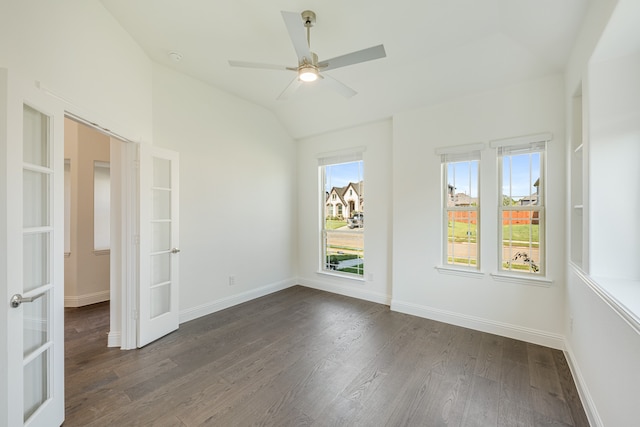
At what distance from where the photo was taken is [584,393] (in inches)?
77.4

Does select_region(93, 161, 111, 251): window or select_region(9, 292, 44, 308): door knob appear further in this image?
select_region(93, 161, 111, 251): window

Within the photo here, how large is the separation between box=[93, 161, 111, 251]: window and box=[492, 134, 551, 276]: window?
5.68m

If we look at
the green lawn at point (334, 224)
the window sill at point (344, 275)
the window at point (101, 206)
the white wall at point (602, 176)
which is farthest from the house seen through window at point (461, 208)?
the window at point (101, 206)

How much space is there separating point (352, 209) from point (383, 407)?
10.0 ft

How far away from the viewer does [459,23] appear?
246 centimetres

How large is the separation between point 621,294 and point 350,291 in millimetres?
3300

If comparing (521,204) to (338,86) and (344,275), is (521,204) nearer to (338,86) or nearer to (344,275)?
(338,86)

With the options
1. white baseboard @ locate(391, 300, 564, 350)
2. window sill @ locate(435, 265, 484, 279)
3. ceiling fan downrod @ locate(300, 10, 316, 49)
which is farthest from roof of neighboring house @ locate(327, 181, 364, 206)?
ceiling fan downrod @ locate(300, 10, 316, 49)

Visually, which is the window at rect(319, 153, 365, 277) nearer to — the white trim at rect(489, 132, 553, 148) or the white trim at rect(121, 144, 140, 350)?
the white trim at rect(489, 132, 553, 148)

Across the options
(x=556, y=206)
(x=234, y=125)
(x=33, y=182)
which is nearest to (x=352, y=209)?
(x=234, y=125)

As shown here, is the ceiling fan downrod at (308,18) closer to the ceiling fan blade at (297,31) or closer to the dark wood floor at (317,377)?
the ceiling fan blade at (297,31)

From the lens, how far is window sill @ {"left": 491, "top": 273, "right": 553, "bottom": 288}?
9.41 ft

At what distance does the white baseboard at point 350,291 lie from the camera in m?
4.17

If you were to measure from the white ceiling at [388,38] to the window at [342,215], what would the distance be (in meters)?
1.29
